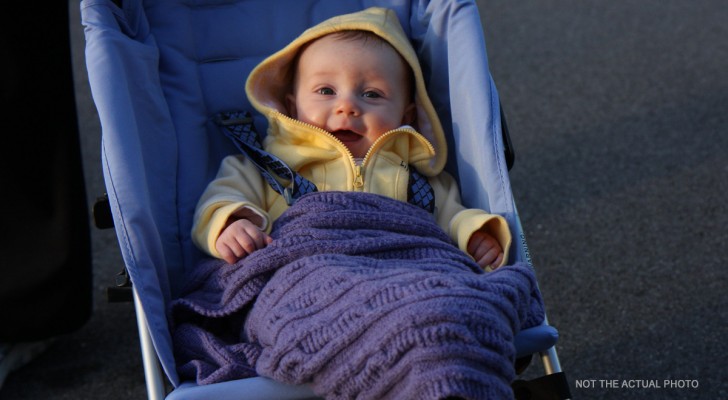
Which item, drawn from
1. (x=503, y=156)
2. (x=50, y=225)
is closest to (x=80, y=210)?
(x=50, y=225)

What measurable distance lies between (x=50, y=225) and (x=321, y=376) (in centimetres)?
121

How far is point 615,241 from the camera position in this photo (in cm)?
293

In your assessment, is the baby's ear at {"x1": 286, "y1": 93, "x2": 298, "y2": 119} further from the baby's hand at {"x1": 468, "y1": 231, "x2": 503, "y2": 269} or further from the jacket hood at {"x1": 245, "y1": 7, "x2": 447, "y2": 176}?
the baby's hand at {"x1": 468, "y1": 231, "x2": 503, "y2": 269}

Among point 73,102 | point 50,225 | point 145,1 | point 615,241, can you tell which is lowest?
point 615,241

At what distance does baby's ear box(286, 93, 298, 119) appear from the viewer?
2146mm

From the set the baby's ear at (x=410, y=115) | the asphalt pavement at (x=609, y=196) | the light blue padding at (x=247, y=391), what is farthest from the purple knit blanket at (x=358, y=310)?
the asphalt pavement at (x=609, y=196)

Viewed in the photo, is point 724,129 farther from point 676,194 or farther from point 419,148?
point 419,148

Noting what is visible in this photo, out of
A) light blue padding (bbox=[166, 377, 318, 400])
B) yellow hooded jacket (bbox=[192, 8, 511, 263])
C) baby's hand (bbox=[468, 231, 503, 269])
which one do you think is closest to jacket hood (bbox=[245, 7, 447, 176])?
yellow hooded jacket (bbox=[192, 8, 511, 263])

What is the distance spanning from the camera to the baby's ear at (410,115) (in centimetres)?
216

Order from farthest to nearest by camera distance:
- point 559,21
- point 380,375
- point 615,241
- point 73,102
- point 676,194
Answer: point 559,21 → point 676,194 → point 615,241 → point 73,102 → point 380,375

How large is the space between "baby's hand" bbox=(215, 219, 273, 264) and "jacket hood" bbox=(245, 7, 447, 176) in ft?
1.21

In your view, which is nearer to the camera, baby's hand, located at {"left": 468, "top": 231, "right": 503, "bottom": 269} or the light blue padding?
the light blue padding

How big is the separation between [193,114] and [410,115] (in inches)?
20.3

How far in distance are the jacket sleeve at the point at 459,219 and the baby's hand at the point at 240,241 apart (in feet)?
1.29
